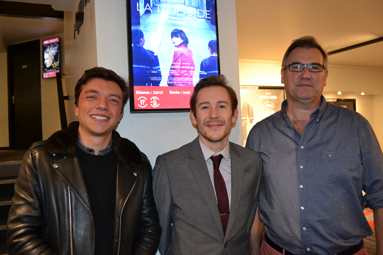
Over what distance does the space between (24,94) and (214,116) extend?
328 inches

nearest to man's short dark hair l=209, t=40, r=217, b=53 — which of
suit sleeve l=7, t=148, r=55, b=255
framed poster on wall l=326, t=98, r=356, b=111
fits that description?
suit sleeve l=7, t=148, r=55, b=255

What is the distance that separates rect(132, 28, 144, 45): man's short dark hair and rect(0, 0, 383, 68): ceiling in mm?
2558

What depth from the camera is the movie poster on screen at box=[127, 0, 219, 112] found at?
2020 mm

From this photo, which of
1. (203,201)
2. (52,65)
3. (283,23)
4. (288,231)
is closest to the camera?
(203,201)

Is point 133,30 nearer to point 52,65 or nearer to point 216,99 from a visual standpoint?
point 216,99

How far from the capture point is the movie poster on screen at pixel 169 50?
202 centimetres

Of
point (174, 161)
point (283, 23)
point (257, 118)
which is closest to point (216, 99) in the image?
point (174, 161)

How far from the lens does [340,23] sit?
5.28m

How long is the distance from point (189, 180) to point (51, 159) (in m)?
0.81

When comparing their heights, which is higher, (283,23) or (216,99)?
(283,23)

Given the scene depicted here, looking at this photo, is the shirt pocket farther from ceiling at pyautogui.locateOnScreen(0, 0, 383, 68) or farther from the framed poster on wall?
the framed poster on wall

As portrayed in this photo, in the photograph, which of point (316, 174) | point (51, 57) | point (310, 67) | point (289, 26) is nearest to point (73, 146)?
point (316, 174)

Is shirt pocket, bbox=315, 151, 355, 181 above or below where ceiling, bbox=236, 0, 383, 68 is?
below

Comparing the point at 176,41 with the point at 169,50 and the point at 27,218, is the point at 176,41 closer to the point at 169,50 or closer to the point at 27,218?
the point at 169,50
